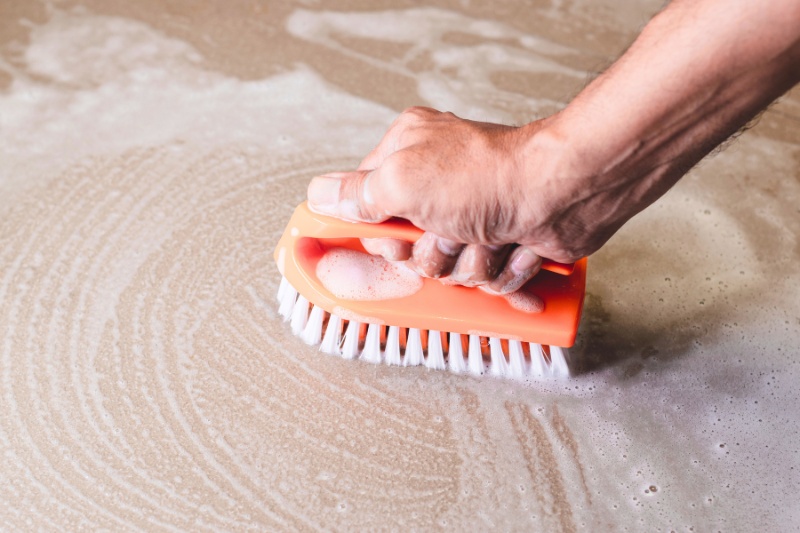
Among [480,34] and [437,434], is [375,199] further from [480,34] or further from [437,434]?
[480,34]

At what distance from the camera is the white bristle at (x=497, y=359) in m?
1.06

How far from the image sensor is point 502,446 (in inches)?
38.8

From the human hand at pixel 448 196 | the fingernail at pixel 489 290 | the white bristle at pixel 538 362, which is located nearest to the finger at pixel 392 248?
the human hand at pixel 448 196

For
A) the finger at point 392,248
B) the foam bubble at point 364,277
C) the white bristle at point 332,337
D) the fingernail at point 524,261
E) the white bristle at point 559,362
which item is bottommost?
the white bristle at point 332,337

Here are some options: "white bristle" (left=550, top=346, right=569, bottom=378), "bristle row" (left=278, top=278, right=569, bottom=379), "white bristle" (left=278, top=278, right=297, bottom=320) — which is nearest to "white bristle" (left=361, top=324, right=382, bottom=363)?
"bristle row" (left=278, top=278, right=569, bottom=379)

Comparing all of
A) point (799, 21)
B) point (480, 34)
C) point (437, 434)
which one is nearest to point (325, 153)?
point (480, 34)

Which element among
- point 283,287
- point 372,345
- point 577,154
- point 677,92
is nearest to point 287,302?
point 283,287

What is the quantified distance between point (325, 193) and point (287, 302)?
0.21 metres

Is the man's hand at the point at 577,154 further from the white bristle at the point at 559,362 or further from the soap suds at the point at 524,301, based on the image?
the white bristle at the point at 559,362

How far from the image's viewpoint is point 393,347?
1070mm

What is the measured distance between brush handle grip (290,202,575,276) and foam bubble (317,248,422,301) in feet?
0.19

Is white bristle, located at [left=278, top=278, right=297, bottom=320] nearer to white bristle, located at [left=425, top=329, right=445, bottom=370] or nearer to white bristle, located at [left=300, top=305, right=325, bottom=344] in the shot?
white bristle, located at [left=300, top=305, right=325, bottom=344]

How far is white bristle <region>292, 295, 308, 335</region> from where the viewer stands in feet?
3.54

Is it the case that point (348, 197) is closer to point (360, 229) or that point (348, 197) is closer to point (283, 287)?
point (360, 229)
